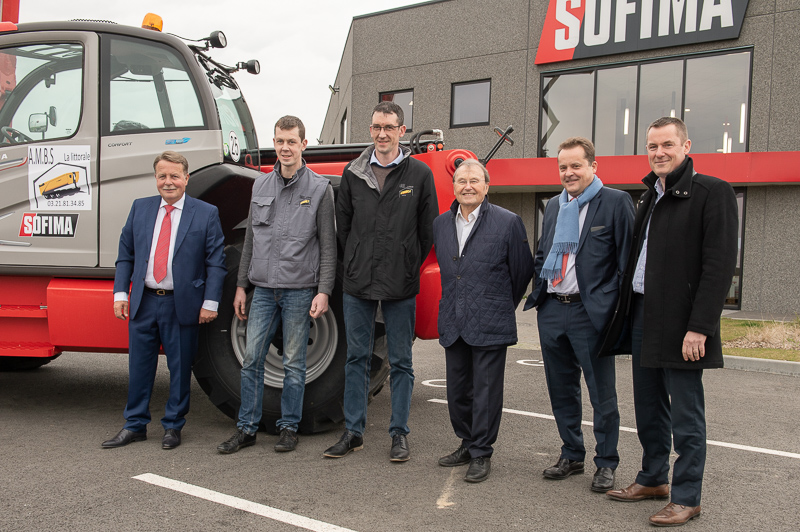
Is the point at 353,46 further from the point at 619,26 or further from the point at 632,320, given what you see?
the point at 632,320

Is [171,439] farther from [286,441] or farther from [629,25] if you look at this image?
[629,25]

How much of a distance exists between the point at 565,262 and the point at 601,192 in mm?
428

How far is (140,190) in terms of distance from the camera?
436 cm

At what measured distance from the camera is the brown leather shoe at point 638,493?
3.30 m

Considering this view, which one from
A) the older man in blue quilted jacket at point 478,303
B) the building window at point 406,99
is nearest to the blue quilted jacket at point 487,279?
the older man in blue quilted jacket at point 478,303

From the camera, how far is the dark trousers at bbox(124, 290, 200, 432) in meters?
4.07

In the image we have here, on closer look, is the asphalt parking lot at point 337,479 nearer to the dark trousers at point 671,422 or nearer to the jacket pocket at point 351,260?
the dark trousers at point 671,422

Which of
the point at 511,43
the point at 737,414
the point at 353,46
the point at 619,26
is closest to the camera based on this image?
the point at 737,414

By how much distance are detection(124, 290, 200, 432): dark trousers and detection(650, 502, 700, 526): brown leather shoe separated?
2775 millimetres

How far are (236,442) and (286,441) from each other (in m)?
0.30

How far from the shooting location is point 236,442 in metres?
3.96

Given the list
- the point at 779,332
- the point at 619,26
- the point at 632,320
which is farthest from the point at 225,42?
the point at 619,26

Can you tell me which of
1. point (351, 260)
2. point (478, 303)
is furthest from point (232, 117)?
point (478, 303)

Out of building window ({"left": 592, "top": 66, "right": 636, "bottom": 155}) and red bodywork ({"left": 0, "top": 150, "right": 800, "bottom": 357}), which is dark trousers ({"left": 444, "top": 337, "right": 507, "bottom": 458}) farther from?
building window ({"left": 592, "top": 66, "right": 636, "bottom": 155})
